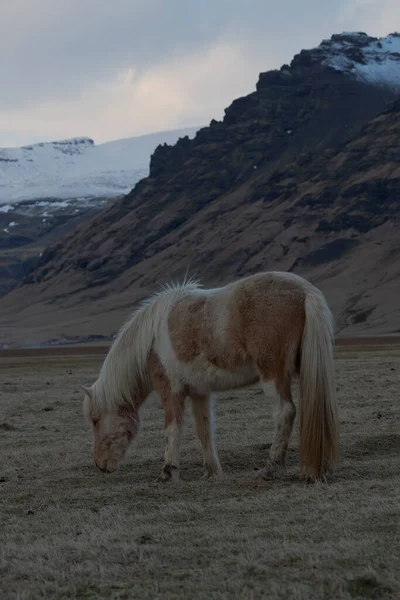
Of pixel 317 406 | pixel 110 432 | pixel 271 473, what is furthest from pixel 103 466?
pixel 317 406

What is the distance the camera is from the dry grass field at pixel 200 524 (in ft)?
20.7

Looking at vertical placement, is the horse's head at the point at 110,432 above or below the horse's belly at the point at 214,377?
below

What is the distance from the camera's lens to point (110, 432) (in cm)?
1211

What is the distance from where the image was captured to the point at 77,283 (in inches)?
6929

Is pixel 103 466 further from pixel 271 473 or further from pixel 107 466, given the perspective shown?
pixel 271 473

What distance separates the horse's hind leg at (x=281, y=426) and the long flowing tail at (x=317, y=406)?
0.66 ft

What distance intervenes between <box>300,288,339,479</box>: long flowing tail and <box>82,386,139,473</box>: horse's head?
8.53 feet

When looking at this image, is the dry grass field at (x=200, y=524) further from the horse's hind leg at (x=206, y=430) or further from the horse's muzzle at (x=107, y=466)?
the horse's hind leg at (x=206, y=430)

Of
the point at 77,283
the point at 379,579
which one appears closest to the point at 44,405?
the point at 379,579

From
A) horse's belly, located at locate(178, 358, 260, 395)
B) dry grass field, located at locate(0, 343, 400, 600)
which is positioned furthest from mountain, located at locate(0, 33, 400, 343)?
horse's belly, located at locate(178, 358, 260, 395)

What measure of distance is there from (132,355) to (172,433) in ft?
3.82

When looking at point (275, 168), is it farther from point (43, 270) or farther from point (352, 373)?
point (352, 373)

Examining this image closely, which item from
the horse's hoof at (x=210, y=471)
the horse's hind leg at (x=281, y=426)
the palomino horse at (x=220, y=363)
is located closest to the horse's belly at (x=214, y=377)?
the palomino horse at (x=220, y=363)

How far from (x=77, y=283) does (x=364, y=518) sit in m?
170
